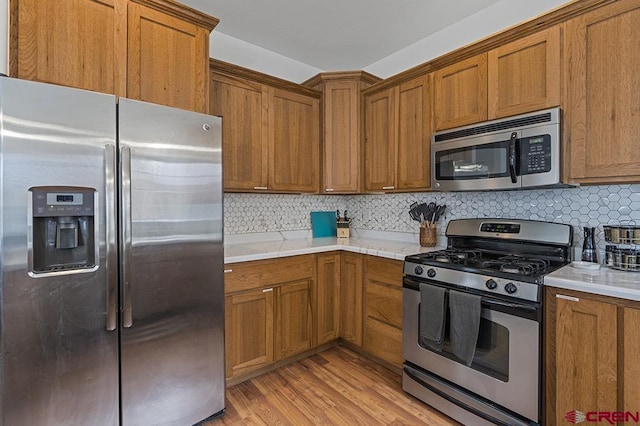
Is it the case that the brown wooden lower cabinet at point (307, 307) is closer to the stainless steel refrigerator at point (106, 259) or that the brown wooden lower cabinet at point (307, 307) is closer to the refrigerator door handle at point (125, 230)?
the stainless steel refrigerator at point (106, 259)

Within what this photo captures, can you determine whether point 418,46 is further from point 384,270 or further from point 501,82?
point 384,270

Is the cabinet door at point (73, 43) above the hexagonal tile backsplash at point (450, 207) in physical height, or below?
above

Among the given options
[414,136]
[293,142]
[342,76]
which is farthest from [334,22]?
[414,136]

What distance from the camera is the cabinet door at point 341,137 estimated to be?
2939 mm

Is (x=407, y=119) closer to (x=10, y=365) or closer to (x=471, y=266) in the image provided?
(x=471, y=266)

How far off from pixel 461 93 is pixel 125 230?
228 centimetres

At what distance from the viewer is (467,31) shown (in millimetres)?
2531

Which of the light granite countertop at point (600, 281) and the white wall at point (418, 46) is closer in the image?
the light granite countertop at point (600, 281)

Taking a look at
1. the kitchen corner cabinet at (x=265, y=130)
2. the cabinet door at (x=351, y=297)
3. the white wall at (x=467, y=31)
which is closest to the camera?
the white wall at (x=467, y=31)

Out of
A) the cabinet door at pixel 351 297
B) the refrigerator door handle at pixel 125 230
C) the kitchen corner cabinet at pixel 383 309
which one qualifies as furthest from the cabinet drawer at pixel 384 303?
the refrigerator door handle at pixel 125 230

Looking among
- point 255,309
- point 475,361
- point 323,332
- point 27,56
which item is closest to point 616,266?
point 475,361

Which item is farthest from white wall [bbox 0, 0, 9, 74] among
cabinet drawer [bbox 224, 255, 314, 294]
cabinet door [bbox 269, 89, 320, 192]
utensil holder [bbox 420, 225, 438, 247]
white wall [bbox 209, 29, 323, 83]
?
utensil holder [bbox 420, 225, 438, 247]

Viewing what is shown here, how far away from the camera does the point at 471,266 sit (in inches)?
70.8

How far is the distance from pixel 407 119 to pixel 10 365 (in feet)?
→ 9.09
